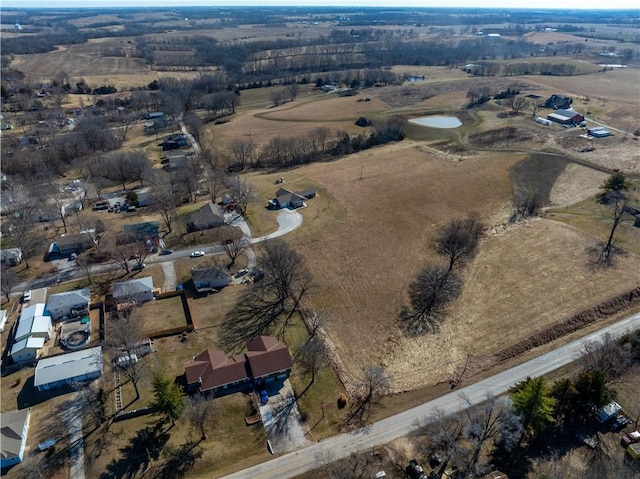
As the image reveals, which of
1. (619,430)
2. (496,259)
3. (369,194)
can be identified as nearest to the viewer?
(619,430)

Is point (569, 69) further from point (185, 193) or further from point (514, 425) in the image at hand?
point (514, 425)

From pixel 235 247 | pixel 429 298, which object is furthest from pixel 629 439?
pixel 235 247

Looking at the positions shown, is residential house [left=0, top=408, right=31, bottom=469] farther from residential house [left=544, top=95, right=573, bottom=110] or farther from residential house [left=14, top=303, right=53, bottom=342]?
residential house [left=544, top=95, right=573, bottom=110]

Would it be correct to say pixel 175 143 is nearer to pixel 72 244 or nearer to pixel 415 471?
pixel 72 244

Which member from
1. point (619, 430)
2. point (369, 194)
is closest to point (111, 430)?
point (619, 430)

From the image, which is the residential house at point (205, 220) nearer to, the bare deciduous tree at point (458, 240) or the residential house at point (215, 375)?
the residential house at point (215, 375)


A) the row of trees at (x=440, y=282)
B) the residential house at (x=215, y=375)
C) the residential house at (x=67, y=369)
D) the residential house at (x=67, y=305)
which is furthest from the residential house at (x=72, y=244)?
the row of trees at (x=440, y=282)
